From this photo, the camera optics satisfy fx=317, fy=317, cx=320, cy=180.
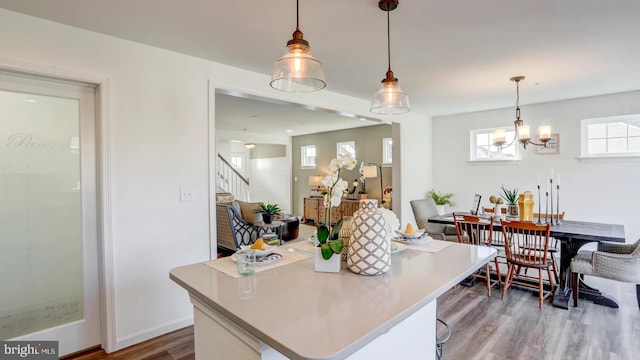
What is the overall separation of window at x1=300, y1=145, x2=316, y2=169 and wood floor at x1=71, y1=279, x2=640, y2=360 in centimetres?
581

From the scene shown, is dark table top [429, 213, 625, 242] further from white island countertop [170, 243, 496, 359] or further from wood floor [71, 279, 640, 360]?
white island countertop [170, 243, 496, 359]

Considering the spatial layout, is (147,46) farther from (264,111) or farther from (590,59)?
(590,59)

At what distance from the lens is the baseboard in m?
2.46

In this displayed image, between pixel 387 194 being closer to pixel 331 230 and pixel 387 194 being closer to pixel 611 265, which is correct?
pixel 611 265

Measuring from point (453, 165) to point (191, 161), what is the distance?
15.9ft

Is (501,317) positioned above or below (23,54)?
below

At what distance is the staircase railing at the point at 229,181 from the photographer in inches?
324

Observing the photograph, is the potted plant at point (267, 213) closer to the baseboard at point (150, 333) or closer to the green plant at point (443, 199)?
the baseboard at point (150, 333)

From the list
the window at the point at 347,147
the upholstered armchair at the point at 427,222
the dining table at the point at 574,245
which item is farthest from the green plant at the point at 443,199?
the dining table at the point at 574,245

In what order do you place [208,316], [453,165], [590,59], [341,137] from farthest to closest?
[341,137]
[453,165]
[590,59]
[208,316]

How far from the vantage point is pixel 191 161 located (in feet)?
9.39

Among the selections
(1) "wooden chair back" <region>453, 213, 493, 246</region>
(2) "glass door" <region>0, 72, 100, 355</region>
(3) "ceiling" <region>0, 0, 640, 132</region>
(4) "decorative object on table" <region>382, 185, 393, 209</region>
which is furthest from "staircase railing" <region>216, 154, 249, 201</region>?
(1) "wooden chair back" <region>453, 213, 493, 246</region>

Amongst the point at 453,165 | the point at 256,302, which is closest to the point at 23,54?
the point at 256,302

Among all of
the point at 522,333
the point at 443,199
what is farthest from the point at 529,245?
the point at 443,199
